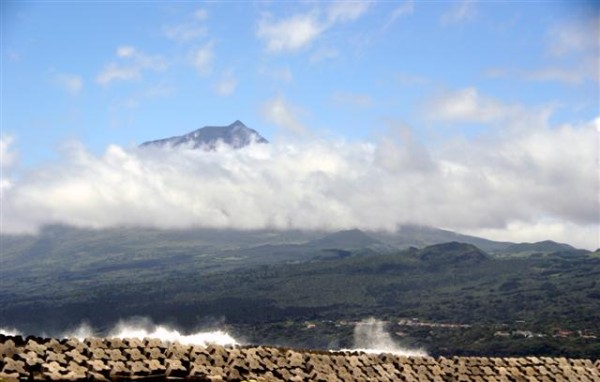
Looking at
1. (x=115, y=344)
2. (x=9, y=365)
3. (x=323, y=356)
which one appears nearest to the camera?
(x=9, y=365)

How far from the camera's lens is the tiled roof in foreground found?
129 ft

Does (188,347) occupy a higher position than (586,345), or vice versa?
(188,347)

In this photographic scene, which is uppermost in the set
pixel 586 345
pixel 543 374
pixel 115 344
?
pixel 115 344

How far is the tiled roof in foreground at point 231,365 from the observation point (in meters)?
39.2

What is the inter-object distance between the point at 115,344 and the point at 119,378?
334 cm

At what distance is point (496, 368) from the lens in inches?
2232

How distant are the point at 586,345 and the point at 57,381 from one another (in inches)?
7232

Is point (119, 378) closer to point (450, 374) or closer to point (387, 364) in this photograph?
point (387, 364)

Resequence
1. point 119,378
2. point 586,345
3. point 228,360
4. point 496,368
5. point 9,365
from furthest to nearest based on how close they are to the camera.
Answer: point 586,345 < point 496,368 < point 228,360 < point 119,378 < point 9,365

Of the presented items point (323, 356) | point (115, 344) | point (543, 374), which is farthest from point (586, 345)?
point (115, 344)

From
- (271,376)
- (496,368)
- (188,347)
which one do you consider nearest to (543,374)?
(496,368)

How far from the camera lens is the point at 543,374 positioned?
5759cm

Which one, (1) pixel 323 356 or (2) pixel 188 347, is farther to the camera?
(1) pixel 323 356

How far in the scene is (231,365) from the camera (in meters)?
45.7
